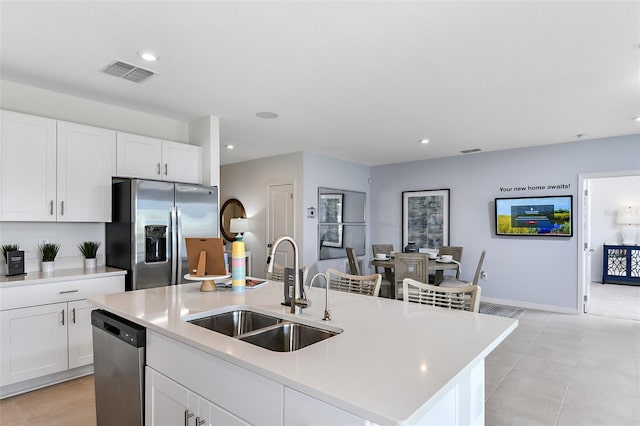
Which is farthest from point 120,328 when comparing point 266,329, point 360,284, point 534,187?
point 534,187

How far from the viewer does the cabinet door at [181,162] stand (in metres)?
3.95

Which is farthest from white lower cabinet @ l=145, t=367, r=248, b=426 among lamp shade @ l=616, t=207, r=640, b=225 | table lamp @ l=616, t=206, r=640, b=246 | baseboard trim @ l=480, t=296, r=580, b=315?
lamp shade @ l=616, t=207, r=640, b=225

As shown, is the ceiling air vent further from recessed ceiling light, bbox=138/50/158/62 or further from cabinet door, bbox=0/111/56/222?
cabinet door, bbox=0/111/56/222

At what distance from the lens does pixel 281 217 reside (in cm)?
636

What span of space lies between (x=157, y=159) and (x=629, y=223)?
31.3ft

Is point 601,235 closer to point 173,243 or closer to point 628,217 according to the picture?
point 628,217

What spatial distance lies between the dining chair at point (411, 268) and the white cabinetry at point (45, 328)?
10.9 ft

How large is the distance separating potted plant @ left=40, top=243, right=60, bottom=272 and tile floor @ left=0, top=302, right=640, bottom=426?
103 centimetres

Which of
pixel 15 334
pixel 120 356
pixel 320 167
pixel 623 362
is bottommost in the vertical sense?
pixel 623 362

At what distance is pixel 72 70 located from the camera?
2.91 meters

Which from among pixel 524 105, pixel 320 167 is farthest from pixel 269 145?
pixel 524 105

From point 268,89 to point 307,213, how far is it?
3034mm

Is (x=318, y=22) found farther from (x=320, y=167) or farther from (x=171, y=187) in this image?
(x=320, y=167)

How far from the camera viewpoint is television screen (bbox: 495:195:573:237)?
5.48 m
